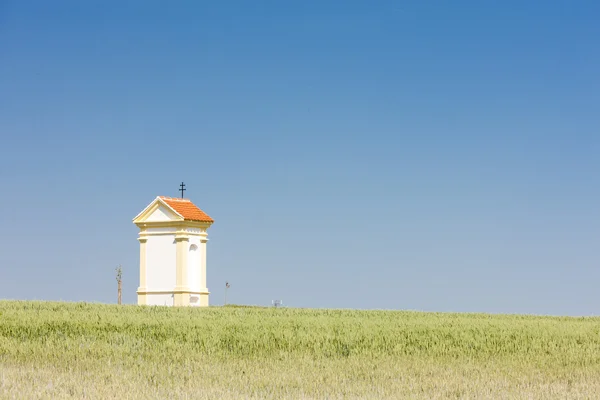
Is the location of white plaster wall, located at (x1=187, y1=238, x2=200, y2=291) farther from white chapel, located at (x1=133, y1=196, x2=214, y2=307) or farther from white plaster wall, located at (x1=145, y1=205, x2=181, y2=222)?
white plaster wall, located at (x1=145, y1=205, x2=181, y2=222)

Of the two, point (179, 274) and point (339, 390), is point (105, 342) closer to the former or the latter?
point (339, 390)

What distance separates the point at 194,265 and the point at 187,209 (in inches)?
93.9

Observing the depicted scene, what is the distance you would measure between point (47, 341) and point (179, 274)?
13.9 m

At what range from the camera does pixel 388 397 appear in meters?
10.6

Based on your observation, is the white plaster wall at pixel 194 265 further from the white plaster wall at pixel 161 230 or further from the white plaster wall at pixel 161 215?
the white plaster wall at pixel 161 215

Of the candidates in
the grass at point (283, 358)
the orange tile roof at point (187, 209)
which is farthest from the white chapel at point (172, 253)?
the grass at point (283, 358)


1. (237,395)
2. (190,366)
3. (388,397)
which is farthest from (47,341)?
(388,397)

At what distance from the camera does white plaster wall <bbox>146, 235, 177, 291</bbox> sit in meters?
30.1

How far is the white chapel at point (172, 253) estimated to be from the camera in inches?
1177

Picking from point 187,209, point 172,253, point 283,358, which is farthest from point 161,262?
point 283,358

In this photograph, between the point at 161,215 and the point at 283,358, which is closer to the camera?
the point at 283,358

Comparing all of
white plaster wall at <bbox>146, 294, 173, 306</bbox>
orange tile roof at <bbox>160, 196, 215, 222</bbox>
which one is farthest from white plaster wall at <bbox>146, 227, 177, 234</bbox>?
white plaster wall at <bbox>146, 294, 173, 306</bbox>

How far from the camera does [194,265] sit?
3052cm

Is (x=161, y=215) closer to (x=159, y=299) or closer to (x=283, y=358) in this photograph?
(x=159, y=299)
